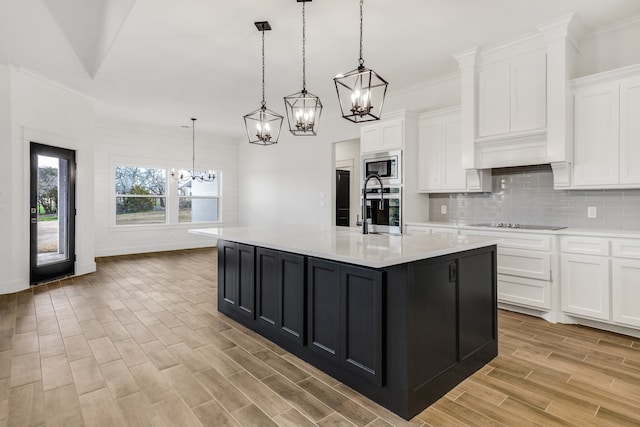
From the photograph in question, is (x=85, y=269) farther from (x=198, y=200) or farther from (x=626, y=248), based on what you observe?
(x=626, y=248)

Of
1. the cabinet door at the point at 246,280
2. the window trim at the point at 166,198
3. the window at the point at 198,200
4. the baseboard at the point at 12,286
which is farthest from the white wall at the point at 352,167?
the baseboard at the point at 12,286

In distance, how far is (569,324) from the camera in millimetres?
3379

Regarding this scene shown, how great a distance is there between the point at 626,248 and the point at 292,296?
115 inches

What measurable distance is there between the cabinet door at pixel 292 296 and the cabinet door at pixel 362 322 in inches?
16.5

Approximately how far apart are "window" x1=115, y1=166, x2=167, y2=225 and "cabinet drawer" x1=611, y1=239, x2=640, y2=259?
8352 mm

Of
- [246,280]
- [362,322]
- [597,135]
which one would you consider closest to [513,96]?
[597,135]

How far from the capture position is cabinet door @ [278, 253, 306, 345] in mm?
2527

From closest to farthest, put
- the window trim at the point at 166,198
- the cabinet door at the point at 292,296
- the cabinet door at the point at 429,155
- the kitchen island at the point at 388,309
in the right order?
1. the kitchen island at the point at 388,309
2. the cabinet door at the point at 292,296
3. the cabinet door at the point at 429,155
4. the window trim at the point at 166,198

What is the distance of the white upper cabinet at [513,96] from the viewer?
361 cm

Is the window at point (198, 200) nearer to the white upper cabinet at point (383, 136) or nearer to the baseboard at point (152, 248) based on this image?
the baseboard at point (152, 248)

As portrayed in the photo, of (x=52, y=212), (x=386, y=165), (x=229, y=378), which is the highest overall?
(x=386, y=165)

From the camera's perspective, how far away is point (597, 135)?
3.35m

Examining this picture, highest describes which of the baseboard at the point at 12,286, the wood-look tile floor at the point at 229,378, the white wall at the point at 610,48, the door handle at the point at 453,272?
the white wall at the point at 610,48

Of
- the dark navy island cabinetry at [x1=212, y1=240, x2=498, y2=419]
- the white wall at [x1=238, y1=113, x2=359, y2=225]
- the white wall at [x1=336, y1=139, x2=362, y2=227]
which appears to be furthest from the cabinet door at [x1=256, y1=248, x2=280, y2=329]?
the white wall at [x1=336, y1=139, x2=362, y2=227]
